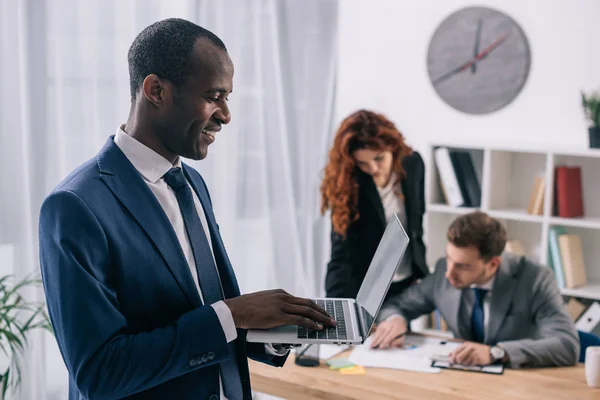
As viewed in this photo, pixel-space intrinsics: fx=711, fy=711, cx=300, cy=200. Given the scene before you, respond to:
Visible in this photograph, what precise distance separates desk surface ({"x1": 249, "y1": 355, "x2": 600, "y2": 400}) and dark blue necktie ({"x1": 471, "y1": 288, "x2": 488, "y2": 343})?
1.13 ft

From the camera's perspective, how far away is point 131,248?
1.20 meters

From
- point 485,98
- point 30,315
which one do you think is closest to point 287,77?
point 485,98

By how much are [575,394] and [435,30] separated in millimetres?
2817

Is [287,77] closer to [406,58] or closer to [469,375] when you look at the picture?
[406,58]

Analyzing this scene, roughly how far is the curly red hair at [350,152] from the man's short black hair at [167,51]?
189cm

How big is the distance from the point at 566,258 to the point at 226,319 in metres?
3.08

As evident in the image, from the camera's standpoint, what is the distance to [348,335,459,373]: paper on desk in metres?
2.39

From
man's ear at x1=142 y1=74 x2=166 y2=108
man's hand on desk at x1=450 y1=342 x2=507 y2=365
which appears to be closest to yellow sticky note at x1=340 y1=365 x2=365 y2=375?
Result: man's hand on desk at x1=450 y1=342 x2=507 y2=365

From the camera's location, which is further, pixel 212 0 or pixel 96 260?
pixel 212 0

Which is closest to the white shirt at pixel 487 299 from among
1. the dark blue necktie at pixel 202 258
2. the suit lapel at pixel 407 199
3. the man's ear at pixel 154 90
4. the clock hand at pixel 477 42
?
the suit lapel at pixel 407 199

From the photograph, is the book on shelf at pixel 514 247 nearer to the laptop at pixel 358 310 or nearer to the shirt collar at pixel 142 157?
the laptop at pixel 358 310

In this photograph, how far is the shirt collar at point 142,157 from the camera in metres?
1.31

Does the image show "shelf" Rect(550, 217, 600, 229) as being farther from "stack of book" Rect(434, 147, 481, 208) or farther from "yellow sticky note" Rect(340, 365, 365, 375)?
"yellow sticky note" Rect(340, 365, 365, 375)

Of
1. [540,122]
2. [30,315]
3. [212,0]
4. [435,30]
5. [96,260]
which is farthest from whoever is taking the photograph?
[435,30]
